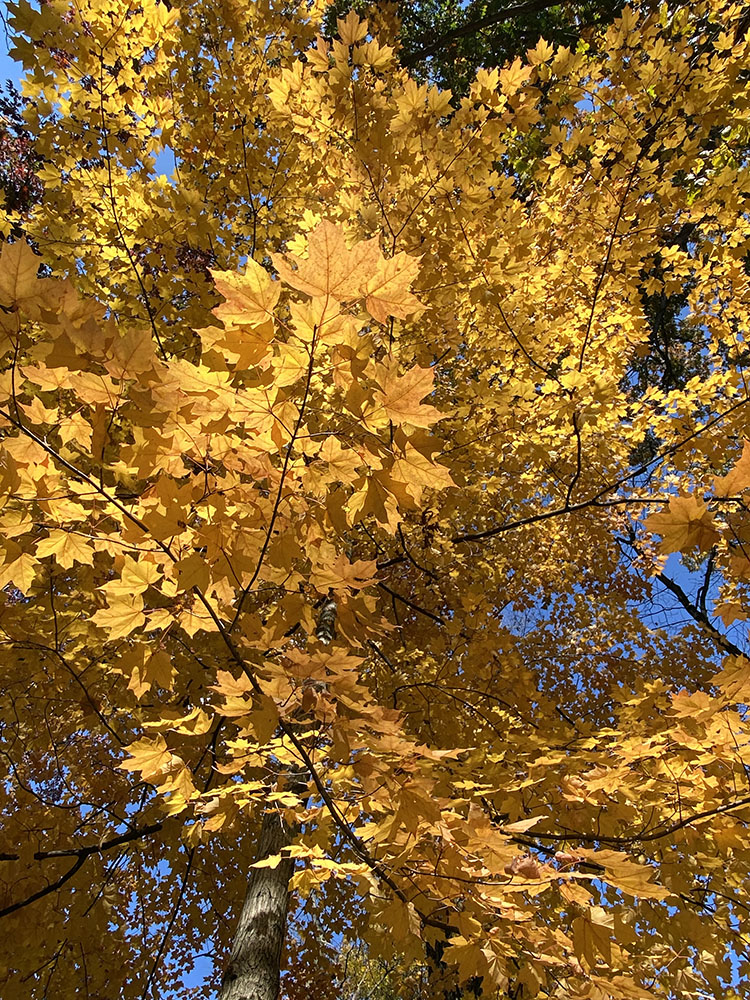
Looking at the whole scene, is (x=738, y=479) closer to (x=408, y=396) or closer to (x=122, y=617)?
(x=408, y=396)

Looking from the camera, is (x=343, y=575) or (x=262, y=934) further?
(x=262, y=934)

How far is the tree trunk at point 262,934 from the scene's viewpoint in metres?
1.98

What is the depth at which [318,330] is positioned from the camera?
0.98 meters

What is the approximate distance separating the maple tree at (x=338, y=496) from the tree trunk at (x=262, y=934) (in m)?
0.01

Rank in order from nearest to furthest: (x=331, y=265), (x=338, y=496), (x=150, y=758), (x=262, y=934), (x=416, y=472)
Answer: (x=331, y=265)
(x=416, y=472)
(x=338, y=496)
(x=150, y=758)
(x=262, y=934)

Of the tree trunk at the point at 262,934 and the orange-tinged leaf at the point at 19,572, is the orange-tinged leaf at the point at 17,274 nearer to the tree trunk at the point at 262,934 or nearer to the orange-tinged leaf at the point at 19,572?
the orange-tinged leaf at the point at 19,572

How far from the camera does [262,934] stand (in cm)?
211

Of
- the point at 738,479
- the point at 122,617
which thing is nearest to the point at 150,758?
the point at 122,617

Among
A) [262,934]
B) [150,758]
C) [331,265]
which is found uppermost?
[331,265]

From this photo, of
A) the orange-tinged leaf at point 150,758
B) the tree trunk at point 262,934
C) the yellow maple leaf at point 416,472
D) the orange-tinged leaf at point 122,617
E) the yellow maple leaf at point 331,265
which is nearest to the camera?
the yellow maple leaf at point 331,265

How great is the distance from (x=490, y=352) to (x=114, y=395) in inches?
79.5

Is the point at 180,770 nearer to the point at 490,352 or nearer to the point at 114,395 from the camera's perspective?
the point at 114,395

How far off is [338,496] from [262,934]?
1.87 meters

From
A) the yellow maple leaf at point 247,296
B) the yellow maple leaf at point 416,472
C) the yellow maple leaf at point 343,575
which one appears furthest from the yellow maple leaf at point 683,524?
the yellow maple leaf at point 247,296
